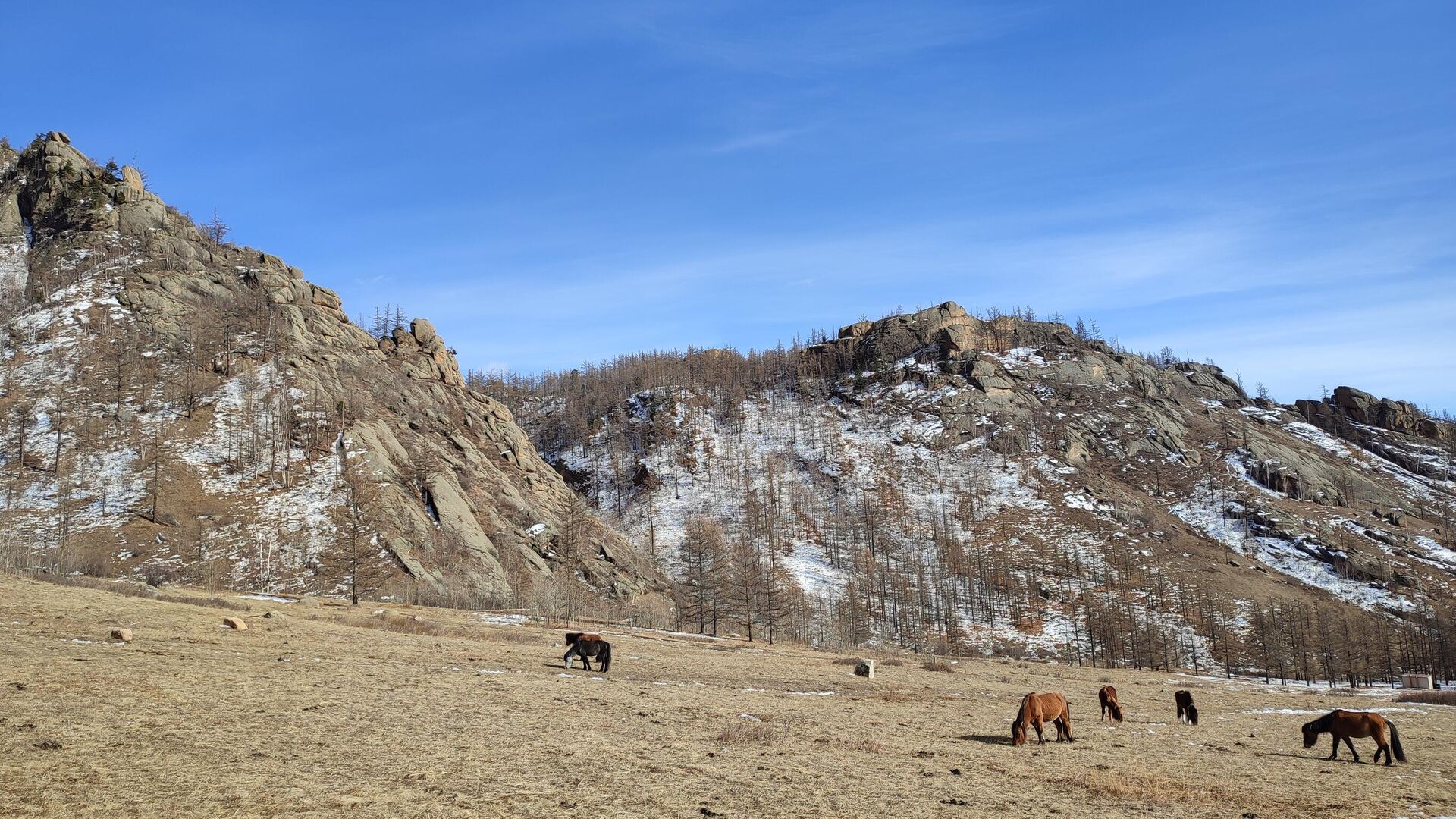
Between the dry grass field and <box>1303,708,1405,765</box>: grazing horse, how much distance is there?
1.60ft

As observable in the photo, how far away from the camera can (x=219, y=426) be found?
9456 centimetres

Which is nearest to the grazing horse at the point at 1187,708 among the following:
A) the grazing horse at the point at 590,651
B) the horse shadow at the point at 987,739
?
the horse shadow at the point at 987,739

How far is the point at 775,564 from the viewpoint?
149 m

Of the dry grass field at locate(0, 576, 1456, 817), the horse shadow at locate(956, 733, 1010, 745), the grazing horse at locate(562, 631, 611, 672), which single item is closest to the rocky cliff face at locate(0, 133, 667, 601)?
the dry grass field at locate(0, 576, 1456, 817)

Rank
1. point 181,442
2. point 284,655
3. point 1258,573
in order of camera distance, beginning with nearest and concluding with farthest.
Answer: point 284,655
point 181,442
point 1258,573

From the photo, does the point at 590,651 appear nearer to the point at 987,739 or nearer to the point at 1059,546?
the point at 987,739

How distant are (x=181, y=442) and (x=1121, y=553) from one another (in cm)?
14877

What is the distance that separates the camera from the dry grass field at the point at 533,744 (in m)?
12.4

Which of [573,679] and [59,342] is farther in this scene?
[59,342]

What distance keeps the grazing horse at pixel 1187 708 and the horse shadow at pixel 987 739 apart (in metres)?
10.5

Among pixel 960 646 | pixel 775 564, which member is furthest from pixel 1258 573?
pixel 775 564

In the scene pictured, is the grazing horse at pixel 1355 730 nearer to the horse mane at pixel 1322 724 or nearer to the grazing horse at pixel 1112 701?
the horse mane at pixel 1322 724

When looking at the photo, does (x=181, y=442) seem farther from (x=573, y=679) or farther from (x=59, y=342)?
(x=573, y=679)

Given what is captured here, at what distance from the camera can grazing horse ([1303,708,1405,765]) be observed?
20359 mm
